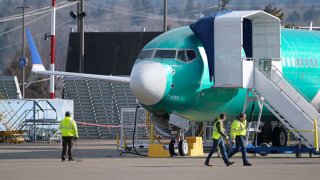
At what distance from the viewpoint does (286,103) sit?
37.4 meters

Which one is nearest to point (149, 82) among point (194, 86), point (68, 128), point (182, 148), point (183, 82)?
point (183, 82)

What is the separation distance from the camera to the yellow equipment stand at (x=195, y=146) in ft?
127

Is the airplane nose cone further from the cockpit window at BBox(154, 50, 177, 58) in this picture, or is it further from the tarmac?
the tarmac

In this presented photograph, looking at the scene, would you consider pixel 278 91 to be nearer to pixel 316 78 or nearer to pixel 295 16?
pixel 316 78

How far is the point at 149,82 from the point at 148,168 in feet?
18.8

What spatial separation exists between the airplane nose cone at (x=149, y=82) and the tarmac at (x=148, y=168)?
211cm

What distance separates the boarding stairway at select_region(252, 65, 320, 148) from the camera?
121 ft

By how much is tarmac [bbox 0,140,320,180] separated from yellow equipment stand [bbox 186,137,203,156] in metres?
1.24

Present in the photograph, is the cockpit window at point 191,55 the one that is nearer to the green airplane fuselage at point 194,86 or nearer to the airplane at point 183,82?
the airplane at point 183,82

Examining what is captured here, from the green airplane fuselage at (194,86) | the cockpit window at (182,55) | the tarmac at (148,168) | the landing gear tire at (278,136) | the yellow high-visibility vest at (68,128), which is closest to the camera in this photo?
the tarmac at (148,168)

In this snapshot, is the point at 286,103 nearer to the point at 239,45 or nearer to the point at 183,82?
the point at 239,45

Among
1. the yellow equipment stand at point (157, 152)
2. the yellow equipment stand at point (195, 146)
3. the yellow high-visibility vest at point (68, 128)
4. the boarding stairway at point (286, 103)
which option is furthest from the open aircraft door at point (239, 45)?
the yellow high-visibility vest at point (68, 128)

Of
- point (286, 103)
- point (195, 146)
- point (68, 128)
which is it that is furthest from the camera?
point (195, 146)

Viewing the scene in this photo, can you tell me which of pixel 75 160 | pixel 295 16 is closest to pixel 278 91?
pixel 75 160
